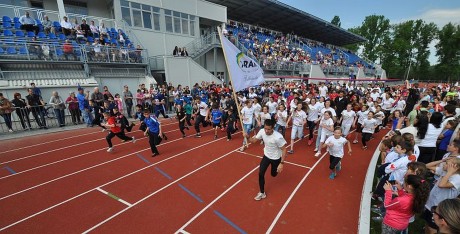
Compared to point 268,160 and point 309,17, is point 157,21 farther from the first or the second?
point 309,17

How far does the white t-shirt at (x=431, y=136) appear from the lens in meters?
5.04

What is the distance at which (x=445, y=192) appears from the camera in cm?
312

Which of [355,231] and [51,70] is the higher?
[51,70]

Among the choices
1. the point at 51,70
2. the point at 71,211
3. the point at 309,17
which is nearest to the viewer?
the point at 71,211

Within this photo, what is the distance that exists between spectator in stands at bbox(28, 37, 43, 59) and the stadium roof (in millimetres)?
19554

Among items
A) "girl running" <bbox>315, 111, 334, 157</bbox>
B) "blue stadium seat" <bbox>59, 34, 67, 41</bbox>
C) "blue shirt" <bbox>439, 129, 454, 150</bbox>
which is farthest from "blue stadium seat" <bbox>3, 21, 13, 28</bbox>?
"blue shirt" <bbox>439, 129, 454, 150</bbox>

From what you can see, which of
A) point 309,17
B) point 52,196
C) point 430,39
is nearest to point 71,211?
point 52,196

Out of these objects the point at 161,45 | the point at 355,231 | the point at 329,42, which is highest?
the point at 329,42

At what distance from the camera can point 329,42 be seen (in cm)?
5491

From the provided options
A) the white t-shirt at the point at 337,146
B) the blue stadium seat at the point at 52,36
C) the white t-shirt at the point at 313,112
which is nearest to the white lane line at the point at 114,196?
the white t-shirt at the point at 337,146

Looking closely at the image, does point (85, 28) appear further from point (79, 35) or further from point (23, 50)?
point (23, 50)

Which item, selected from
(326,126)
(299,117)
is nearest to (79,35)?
(299,117)

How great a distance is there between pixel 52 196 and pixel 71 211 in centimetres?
104

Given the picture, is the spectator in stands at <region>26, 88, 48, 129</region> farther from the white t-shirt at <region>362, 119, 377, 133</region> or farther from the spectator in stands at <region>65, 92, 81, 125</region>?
the white t-shirt at <region>362, 119, 377, 133</region>
